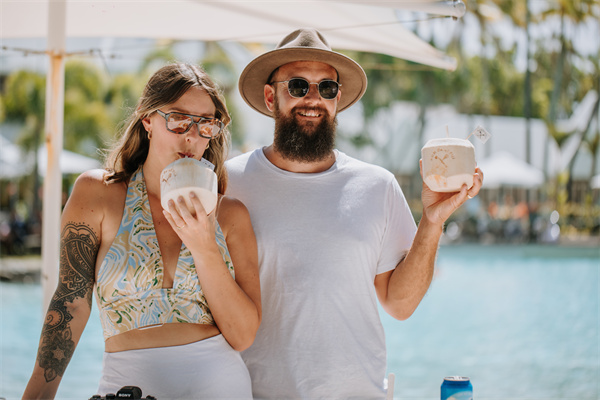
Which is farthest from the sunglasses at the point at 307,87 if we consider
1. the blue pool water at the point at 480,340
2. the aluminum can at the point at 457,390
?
the blue pool water at the point at 480,340

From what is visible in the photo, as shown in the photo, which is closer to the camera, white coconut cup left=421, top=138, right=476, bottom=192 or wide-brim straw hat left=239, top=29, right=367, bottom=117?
white coconut cup left=421, top=138, right=476, bottom=192

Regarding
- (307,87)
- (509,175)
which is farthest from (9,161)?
(307,87)

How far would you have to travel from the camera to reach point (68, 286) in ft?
7.16

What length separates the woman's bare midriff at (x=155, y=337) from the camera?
7.03 feet

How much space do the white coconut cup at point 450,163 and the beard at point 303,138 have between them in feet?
1.87

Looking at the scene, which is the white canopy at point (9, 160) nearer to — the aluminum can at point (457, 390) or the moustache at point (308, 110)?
the moustache at point (308, 110)

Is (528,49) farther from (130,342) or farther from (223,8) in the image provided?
(130,342)

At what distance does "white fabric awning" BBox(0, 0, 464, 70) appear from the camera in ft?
12.1

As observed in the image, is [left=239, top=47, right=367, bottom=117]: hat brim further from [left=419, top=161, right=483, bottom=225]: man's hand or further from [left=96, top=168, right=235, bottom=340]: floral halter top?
[left=96, top=168, right=235, bottom=340]: floral halter top

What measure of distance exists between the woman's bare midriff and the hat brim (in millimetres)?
1290

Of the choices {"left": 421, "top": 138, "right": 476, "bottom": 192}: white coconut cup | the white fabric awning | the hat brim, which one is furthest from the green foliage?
{"left": 421, "top": 138, "right": 476, "bottom": 192}: white coconut cup

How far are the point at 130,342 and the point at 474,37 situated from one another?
33.6 metres

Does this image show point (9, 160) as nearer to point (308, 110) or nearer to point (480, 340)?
point (480, 340)

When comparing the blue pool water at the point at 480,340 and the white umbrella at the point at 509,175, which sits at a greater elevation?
the white umbrella at the point at 509,175
